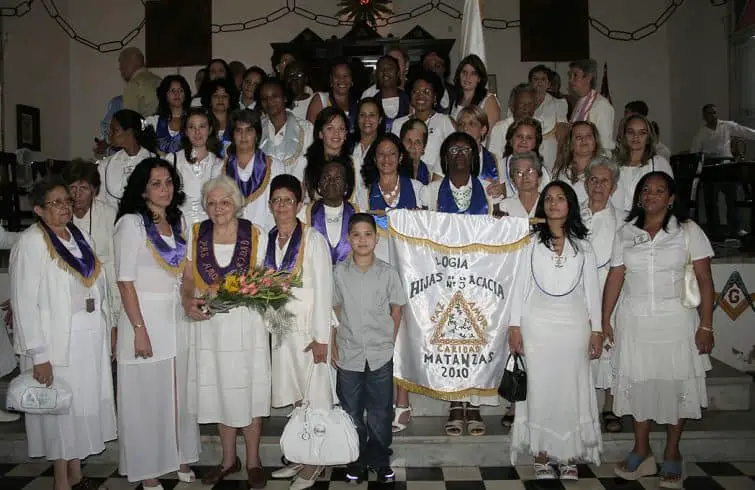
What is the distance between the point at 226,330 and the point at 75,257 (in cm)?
91

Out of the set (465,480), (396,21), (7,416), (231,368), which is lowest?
(465,480)

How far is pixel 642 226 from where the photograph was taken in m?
4.11

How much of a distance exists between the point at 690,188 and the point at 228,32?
8540 mm

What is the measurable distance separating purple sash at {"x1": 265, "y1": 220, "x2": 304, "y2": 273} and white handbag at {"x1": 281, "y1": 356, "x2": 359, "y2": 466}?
82cm

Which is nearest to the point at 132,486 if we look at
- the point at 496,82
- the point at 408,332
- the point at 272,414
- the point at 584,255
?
the point at 272,414

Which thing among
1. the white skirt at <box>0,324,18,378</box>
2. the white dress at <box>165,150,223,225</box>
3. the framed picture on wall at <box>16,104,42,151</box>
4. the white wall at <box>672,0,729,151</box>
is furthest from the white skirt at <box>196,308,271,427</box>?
the white wall at <box>672,0,729,151</box>

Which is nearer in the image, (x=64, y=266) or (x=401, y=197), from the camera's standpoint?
(x=64, y=266)

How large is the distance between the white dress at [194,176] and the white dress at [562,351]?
2332 millimetres

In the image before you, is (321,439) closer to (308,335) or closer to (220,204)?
(308,335)

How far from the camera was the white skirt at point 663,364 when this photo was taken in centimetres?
400

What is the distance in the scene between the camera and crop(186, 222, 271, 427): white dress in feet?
12.6

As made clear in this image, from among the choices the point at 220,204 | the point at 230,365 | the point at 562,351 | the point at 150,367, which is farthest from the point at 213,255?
the point at 562,351

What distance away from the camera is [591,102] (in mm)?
5988

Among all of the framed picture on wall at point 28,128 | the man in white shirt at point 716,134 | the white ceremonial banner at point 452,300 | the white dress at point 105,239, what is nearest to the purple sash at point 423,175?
the white ceremonial banner at point 452,300
